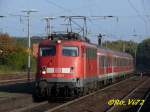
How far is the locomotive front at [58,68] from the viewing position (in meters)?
23.8

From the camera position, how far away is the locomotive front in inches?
937

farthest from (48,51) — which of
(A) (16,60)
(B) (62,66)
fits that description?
(A) (16,60)

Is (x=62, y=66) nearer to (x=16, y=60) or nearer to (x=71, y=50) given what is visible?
(x=71, y=50)

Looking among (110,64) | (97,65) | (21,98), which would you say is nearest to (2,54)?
(110,64)

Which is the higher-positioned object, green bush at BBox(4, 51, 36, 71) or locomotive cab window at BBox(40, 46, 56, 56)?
locomotive cab window at BBox(40, 46, 56, 56)

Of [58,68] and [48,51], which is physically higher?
[48,51]

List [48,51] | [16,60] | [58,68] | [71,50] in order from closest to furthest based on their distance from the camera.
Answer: [58,68] → [48,51] → [71,50] → [16,60]

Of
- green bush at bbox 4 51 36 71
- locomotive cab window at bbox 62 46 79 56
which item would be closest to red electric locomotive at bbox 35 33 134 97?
locomotive cab window at bbox 62 46 79 56

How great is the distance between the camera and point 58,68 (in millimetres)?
24000

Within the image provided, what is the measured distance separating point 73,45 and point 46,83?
2410mm

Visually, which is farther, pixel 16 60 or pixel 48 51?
pixel 16 60

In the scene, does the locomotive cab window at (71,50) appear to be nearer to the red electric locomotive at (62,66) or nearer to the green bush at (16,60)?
the red electric locomotive at (62,66)

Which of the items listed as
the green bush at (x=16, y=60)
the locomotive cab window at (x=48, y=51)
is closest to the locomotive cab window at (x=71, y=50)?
the locomotive cab window at (x=48, y=51)

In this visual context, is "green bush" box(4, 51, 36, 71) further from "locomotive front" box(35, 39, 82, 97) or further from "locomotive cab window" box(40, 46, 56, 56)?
"locomotive front" box(35, 39, 82, 97)
